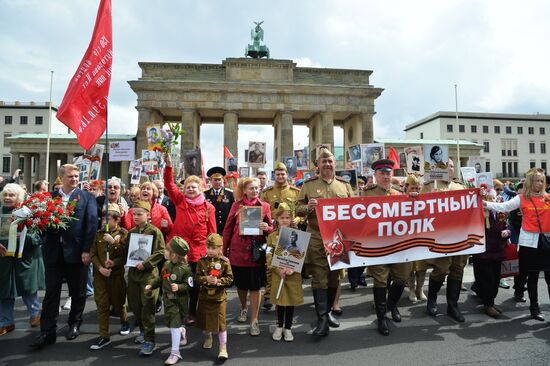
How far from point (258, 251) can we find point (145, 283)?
1.67 m

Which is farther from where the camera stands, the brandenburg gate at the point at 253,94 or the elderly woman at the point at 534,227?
the brandenburg gate at the point at 253,94

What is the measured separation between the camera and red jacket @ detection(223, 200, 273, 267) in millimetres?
5531

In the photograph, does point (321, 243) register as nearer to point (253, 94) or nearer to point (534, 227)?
point (534, 227)

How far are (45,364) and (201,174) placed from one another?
7892mm

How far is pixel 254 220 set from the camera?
545 centimetres

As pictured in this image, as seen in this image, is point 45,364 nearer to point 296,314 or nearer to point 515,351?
point 296,314

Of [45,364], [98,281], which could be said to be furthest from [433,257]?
[45,364]

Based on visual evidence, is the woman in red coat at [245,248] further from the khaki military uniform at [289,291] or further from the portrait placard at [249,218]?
the khaki military uniform at [289,291]

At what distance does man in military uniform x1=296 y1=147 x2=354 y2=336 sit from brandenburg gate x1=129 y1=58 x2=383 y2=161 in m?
34.7

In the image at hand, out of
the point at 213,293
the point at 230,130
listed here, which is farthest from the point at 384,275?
the point at 230,130

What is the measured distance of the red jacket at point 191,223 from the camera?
565cm

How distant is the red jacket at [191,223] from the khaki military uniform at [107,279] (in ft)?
2.76

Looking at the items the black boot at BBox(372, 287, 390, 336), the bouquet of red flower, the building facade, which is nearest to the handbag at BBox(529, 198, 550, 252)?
the black boot at BBox(372, 287, 390, 336)

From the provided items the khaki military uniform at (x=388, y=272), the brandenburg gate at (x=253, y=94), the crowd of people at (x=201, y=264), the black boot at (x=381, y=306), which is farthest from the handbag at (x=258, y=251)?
the brandenburg gate at (x=253, y=94)
